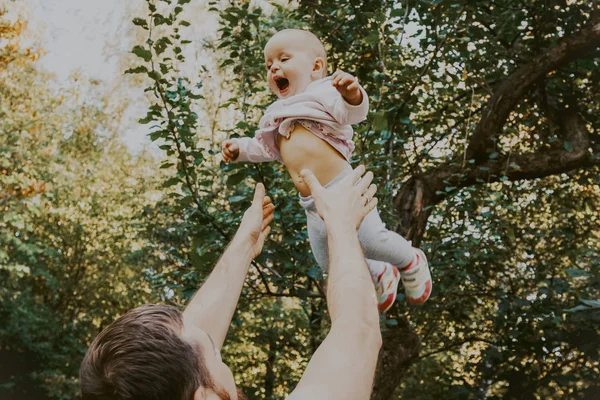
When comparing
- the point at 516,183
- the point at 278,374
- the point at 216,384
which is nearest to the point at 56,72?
the point at 278,374

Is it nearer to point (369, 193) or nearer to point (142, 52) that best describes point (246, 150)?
point (369, 193)

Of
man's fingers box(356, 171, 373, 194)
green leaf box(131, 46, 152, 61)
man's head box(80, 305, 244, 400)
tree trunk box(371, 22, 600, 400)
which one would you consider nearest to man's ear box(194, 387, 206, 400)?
man's head box(80, 305, 244, 400)

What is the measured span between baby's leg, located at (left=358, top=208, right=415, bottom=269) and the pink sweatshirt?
223 millimetres

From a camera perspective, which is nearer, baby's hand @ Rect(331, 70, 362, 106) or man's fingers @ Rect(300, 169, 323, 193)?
man's fingers @ Rect(300, 169, 323, 193)

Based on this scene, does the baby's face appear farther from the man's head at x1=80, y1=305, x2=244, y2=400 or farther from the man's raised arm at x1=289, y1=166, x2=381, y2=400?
the man's head at x1=80, y1=305, x2=244, y2=400

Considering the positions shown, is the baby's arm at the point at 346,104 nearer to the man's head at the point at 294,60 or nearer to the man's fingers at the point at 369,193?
the man's head at the point at 294,60

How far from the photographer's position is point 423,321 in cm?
542

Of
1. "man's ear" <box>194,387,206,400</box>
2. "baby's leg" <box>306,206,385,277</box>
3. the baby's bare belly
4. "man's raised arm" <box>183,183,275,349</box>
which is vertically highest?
the baby's bare belly

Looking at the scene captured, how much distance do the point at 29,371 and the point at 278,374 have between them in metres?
5.84

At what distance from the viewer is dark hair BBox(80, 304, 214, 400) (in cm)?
117

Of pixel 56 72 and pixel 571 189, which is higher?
pixel 56 72

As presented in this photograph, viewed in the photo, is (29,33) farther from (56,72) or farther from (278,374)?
(278,374)

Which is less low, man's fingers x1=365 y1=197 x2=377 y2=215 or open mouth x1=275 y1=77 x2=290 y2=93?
open mouth x1=275 y1=77 x2=290 y2=93

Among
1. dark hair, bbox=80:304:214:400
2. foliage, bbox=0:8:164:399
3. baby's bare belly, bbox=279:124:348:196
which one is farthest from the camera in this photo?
foliage, bbox=0:8:164:399
